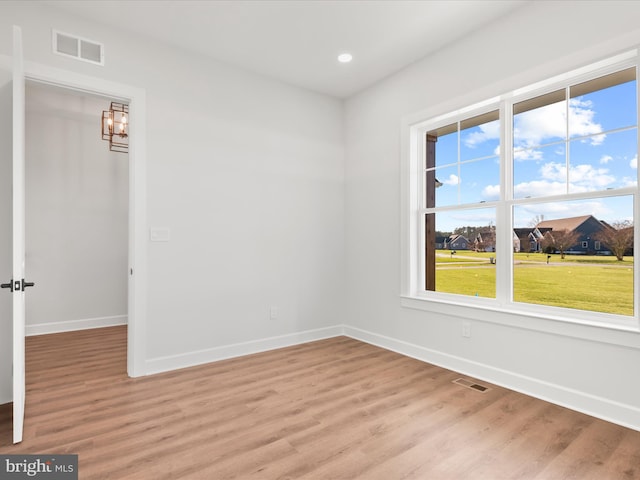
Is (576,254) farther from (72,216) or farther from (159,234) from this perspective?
(72,216)

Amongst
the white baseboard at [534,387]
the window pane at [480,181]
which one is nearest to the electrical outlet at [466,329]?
the white baseboard at [534,387]

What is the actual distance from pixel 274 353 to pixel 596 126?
338 centimetres

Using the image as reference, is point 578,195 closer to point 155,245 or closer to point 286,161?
point 286,161

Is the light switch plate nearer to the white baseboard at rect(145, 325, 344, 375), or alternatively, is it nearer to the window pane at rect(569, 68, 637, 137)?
the white baseboard at rect(145, 325, 344, 375)

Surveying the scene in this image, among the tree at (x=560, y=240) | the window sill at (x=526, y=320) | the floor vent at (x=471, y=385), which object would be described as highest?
the tree at (x=560, y=240)

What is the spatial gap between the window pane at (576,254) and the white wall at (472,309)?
289 millimetres

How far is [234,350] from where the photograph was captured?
12.0 feet

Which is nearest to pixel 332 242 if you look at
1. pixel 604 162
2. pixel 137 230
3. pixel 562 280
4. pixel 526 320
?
pixel 137 230

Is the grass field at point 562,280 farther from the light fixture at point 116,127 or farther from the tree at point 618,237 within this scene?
the light fixture at point 116,127

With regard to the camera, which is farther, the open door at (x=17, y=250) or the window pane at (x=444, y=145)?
the window pane at (x=444, y=145)

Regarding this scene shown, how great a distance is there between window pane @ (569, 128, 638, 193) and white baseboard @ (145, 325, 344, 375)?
2893 millimetres

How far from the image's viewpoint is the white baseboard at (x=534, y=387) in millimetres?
2273

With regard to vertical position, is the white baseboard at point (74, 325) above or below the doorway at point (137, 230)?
below

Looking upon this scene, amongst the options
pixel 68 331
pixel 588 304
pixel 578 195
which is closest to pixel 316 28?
pixel 578 195
